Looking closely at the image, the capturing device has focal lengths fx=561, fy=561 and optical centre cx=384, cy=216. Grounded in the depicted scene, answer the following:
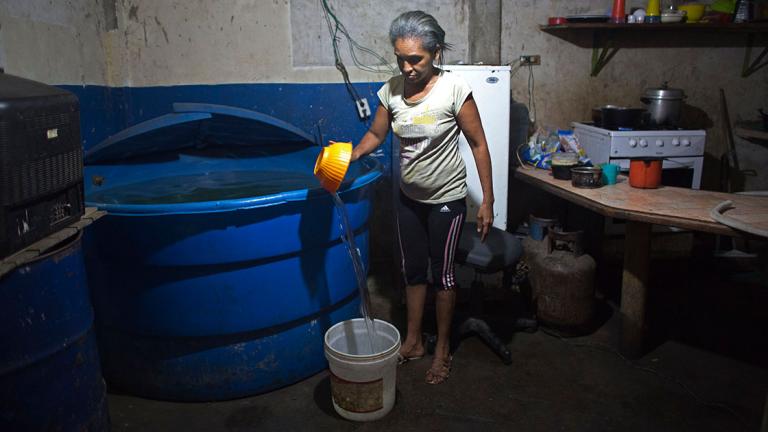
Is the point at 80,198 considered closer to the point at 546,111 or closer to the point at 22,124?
the point at 22,124

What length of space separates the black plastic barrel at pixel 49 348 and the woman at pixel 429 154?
4.18ft

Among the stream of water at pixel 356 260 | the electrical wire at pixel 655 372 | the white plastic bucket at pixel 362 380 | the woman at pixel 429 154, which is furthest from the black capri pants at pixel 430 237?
the electrical wire at pixel 655 372

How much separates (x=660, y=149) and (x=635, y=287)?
1.45 m

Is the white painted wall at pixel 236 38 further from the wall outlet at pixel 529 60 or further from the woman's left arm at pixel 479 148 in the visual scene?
Result: the woman's left arm at pixel 479 148

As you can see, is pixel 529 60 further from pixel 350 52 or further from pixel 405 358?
pixel 405 358

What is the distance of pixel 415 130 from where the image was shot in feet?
8.33

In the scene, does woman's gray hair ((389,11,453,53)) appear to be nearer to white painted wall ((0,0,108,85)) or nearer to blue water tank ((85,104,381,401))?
blue water tank ((85,104,381,401))

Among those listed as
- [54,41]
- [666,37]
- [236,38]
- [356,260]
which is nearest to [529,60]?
[666,37]

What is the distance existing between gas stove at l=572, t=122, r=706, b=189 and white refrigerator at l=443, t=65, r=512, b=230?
74 centimetres

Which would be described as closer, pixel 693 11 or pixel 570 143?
pixel 570 143

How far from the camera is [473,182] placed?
3.69 metres

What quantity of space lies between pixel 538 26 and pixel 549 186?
4.81 feet

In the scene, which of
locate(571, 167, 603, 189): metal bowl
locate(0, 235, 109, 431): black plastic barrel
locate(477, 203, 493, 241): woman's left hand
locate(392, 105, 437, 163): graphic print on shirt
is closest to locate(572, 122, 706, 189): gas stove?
locate(571, 167, 603, 189): metal bowl

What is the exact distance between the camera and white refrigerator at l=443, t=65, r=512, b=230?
358 centimetres
